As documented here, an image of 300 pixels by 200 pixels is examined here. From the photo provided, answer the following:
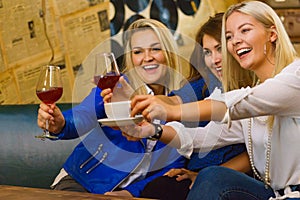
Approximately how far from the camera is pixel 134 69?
8.07ft

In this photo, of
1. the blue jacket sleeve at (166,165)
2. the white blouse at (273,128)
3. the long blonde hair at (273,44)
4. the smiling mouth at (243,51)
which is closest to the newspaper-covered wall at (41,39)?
the blue jacket sleeve at (166,165)

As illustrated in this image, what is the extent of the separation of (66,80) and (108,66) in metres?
1.67

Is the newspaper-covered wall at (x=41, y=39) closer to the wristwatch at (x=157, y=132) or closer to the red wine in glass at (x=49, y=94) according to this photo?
the red wine in glass at (x=49, y=94)

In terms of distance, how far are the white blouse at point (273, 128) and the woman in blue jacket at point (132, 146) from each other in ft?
0.72

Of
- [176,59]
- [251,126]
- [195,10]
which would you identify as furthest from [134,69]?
[195,10]

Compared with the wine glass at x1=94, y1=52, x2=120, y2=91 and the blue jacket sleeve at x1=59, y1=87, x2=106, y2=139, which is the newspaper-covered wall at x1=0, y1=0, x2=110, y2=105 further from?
the wine glass at x1=94, y1=52, x2=120, y2=91

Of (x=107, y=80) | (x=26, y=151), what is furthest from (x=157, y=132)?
(x=26, y=151)

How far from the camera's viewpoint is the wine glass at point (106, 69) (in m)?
2.12

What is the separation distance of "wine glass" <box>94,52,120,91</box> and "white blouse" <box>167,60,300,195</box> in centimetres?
30

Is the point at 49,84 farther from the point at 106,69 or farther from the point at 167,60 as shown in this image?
the point at 167,60

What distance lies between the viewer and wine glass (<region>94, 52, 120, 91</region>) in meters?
2.12

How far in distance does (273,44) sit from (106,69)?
0.54 metres

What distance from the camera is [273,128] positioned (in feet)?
6.44

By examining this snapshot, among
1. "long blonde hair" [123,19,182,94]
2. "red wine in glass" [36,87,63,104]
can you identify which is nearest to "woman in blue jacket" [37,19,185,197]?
"long blonde hair" [123,19,182,94]
